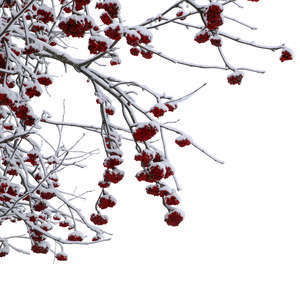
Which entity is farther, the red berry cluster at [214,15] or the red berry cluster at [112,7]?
the red berry cluster at [214,15]

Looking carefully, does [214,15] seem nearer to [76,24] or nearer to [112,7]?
[112,7]

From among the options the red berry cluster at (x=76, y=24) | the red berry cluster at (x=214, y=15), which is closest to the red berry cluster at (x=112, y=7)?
the red berry cluster at (x=76, y=24)

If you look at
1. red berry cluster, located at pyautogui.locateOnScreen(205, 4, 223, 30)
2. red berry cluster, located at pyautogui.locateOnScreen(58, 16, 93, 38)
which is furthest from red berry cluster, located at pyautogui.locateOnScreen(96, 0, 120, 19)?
red berry cluster, located at pyautogui.locateOnScreen(205, 4, 223, 30)

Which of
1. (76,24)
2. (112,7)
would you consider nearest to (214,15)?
(112,7)

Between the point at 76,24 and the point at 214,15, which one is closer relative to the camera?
the point at 76,24

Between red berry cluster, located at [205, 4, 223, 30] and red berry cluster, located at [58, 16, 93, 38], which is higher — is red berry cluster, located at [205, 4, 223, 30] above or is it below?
above

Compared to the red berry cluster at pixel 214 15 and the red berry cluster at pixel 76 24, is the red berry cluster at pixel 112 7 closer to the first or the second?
the red berry cluster at pixel 76 24

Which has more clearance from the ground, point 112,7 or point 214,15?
point 214,15

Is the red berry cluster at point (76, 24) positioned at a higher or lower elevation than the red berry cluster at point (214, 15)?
lower

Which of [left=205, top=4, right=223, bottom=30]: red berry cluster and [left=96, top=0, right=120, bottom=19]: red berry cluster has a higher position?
[left=205, top=4, right=223, bottom=30]: red berry cluster

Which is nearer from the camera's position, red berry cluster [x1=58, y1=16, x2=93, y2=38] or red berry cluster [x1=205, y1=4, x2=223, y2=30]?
red berry cluster [x1=58, y1=16, x2=93, y2=38]

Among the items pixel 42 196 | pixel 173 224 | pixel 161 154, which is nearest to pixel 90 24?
pixel 161 154

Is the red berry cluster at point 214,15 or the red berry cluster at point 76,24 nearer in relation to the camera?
the red berry cluster at point 76,24

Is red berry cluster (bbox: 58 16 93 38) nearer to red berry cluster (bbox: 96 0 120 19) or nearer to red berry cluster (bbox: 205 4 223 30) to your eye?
red berry cluster (bbox: 96 0 120 19)
